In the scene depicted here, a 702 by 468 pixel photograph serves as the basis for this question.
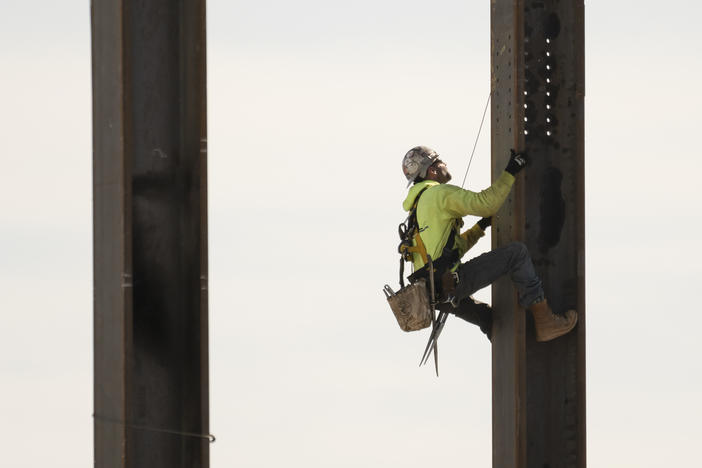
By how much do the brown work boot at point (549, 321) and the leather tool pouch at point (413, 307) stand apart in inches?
36.7

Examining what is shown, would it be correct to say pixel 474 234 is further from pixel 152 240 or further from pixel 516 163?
A: pixel 152 240

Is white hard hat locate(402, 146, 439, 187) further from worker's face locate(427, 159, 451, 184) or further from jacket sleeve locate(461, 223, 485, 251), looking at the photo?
jacket sleeve locate(461, 223, 485, 251)

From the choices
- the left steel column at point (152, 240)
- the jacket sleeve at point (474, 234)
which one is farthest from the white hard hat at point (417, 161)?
the left steel column at point (152, 240)

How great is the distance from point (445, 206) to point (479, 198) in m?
0.31

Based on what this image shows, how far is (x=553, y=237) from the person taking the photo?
11.2 meters

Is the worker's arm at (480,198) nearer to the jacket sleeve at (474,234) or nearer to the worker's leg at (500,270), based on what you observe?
the worker's leg at (500,270)

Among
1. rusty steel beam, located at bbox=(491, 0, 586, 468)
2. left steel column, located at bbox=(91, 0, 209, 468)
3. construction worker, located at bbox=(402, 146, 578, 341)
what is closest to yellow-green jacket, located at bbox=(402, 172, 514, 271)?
construction worker, located at bbox=(402, 146, 578, 341)

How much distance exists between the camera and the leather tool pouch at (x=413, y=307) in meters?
10.7

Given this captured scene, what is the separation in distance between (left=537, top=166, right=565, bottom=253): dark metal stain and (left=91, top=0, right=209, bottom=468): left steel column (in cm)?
351

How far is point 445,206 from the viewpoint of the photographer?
418 inches

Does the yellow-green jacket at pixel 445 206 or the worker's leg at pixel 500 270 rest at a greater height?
the yellow-green jacket at pixel 445 206

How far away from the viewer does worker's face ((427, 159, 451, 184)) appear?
10898 mm

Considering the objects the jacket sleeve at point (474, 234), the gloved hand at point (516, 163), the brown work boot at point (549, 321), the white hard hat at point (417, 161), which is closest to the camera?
the gloved hand at point (516, 163)

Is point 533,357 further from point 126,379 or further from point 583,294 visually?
point 126,379
